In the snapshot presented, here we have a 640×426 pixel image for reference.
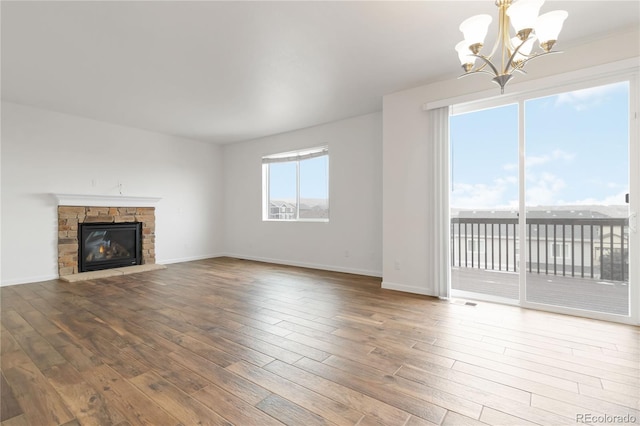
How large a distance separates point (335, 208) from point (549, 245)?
10.2 ft

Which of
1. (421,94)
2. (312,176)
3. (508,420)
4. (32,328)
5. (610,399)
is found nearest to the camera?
(508,420)

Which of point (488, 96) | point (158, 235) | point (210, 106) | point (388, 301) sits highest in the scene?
point (210, 106)

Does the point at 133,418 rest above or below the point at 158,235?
below

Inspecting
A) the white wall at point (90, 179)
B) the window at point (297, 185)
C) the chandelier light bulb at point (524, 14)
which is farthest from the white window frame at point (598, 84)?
the white wall at point (90, 179)

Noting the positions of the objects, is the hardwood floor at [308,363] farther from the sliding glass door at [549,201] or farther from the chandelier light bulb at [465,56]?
the chandelier light bulb at [465,56]

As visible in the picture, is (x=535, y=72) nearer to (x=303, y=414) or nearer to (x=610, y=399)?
(x=610, y=399)

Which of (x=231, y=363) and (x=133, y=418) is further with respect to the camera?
(x=231, y=363)

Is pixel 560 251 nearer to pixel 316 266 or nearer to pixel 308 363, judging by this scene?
pixel 308 363

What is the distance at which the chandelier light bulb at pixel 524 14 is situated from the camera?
171 centimetres

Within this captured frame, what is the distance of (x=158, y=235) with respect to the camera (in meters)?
6.08

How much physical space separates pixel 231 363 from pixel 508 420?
64.7 inches

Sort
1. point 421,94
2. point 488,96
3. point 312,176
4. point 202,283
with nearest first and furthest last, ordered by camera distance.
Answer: point 488,96 < point 421,94 < point 202,283 < point 312,176

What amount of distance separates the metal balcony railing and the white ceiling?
70.4 inches

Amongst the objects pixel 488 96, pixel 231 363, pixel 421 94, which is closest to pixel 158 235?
pixel 231 363
